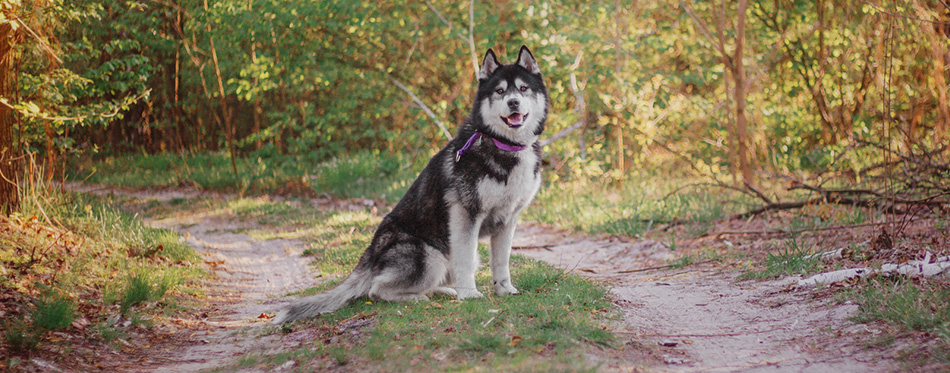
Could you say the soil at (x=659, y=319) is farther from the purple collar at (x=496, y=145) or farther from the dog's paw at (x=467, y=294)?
the purple collar at (x=496, y=145)

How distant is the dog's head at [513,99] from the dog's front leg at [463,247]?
0.72m

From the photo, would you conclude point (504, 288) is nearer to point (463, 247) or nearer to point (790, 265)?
point (463, 247)

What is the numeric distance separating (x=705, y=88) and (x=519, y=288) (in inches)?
437

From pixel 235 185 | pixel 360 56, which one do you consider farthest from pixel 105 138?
pixel 360 56

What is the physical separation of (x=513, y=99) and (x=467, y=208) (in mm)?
890

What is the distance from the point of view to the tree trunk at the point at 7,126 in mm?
6902

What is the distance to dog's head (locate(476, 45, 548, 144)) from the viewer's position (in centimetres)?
504

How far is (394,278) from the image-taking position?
5086mm

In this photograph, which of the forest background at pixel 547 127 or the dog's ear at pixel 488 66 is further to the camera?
the forest background at pixel 547 127

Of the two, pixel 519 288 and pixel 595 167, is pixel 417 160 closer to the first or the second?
pixel 595 167

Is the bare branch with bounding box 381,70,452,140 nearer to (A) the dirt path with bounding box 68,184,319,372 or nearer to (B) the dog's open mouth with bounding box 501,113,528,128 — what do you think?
(A) the dirt path with bounding box 68,184,319,372

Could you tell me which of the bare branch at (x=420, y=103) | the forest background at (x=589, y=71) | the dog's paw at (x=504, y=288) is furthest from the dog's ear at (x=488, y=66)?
the bare branch at (x=420, y=103)

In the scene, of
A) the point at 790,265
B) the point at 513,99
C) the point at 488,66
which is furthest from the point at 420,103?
the point at 790,265

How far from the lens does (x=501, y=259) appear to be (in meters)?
5.33
